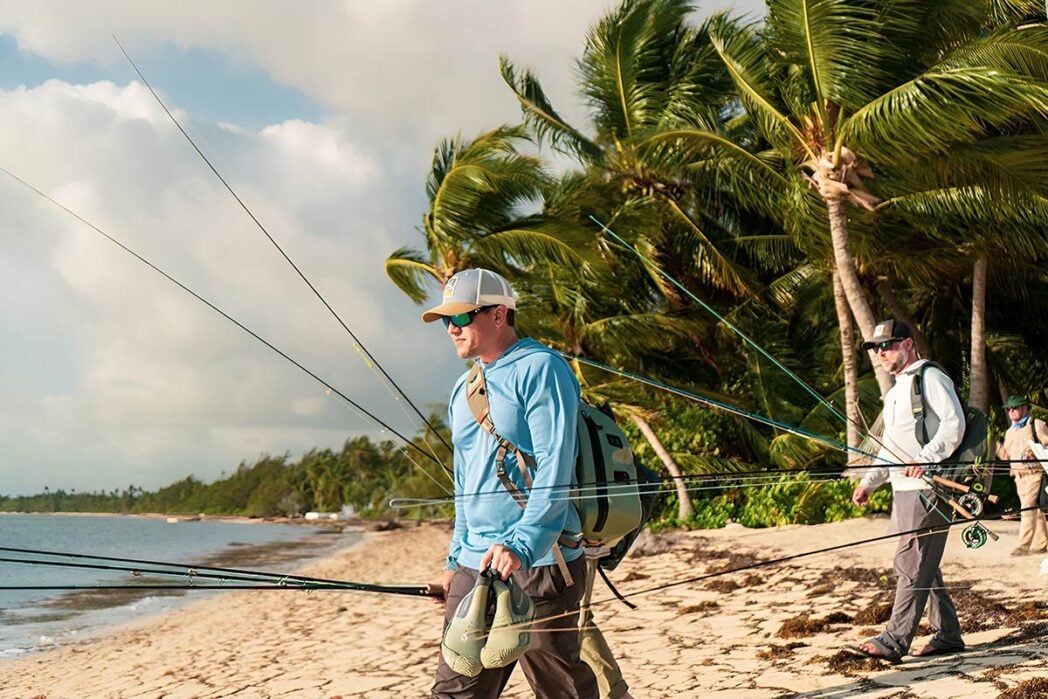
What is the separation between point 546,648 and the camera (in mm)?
Result: 2791

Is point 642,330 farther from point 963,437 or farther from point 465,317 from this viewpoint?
point 465,317

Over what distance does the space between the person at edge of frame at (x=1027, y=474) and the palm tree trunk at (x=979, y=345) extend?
4722 mm

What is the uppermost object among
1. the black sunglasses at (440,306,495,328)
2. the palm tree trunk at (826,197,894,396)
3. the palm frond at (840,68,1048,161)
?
the palm frond at (840,68,1048,161)

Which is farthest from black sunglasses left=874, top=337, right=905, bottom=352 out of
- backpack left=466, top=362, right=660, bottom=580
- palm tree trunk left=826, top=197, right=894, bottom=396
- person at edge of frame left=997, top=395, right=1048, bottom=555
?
palm tree trunk left=826, top=197, right=894, bottom=396

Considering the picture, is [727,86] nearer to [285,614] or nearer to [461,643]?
[285,614]

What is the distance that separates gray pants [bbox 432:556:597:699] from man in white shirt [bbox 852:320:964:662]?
244 centimetres

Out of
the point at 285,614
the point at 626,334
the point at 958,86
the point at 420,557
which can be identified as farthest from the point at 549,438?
the point at 420,557

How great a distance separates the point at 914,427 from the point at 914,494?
334 mm

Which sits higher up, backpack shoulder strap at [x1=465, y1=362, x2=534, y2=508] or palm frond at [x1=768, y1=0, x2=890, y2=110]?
palm frond at [x1=768, y1=0, x2=890, y2=110]

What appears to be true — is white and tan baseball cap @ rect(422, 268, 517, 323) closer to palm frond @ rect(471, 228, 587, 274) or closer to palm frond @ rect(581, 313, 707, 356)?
palm frond @ rect(471, 228, 587, 274)

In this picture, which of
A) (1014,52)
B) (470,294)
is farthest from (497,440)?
(1014,52)

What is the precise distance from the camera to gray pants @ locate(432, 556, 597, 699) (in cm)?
275

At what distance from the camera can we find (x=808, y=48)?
11156mm

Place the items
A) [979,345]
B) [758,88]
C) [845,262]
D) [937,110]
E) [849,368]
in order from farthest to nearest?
1. [979,345]
2. [849,368]
3. [758,88]
4. [845,262]
5. [937,110]
